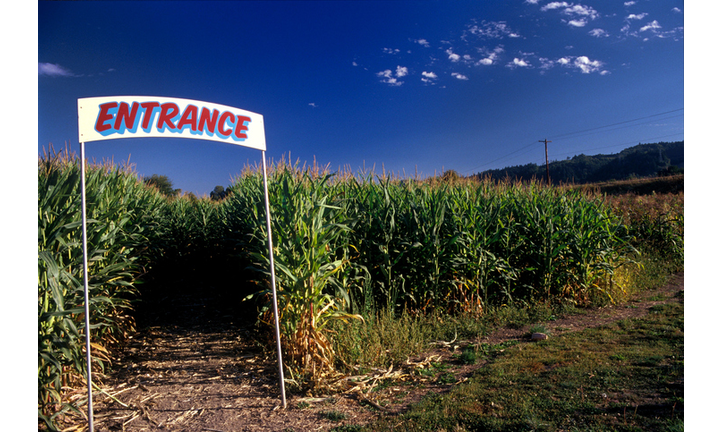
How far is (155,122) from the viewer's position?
11.5ft

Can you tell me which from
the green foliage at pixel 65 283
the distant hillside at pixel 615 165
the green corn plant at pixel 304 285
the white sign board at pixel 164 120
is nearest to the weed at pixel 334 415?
the green corn plant at pixel 304 285

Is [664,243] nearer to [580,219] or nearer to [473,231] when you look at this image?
[580,219]

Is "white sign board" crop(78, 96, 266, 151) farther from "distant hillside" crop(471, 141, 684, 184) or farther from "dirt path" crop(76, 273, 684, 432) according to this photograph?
"distant hillside" crop(471, 141, 684, 184)

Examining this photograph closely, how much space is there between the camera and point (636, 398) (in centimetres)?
363

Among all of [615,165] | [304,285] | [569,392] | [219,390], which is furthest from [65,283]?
[615,165]

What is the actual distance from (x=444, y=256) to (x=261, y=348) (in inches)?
135

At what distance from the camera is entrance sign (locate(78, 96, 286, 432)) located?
323 centimetres

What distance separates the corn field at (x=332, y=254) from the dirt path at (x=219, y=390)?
1.31 feet

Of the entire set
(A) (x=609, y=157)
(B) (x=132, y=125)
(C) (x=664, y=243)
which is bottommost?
(C) (x=664, y=243)

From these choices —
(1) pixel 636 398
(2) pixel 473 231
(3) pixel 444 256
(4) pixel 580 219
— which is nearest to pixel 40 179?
(3) pixel 444 256

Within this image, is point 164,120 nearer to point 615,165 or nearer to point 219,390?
point 219,390

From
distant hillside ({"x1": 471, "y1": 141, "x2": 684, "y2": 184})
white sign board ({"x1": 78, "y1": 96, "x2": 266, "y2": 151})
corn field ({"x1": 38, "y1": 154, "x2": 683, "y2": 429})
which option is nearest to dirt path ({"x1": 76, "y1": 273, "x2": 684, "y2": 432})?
corn field ({"x1": 38, "y1": 154, "x2": 683, "y2": 429})

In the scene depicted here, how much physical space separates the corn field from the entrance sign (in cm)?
75

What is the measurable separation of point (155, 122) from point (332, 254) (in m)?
3.13
